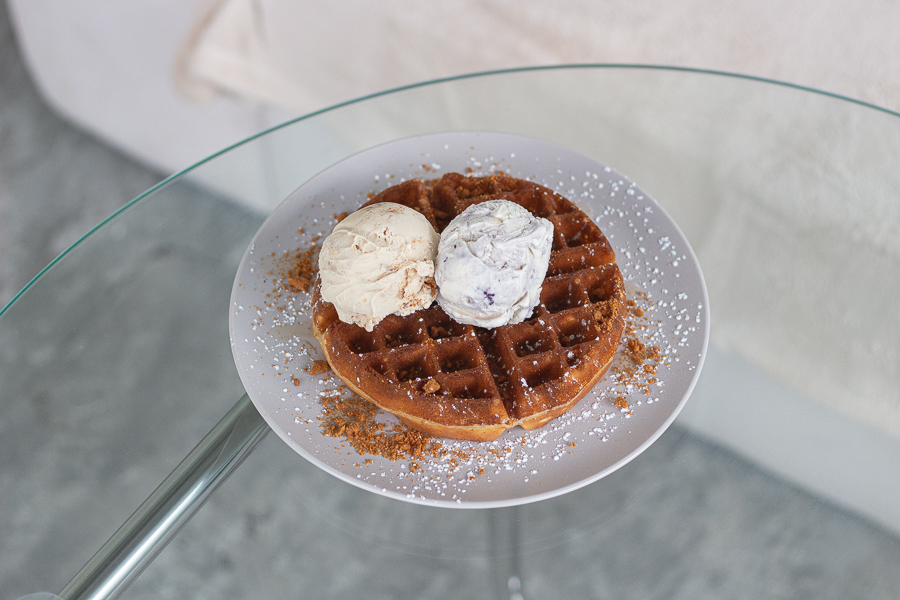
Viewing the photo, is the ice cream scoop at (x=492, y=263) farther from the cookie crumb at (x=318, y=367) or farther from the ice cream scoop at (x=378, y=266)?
the cookie crumb at (x=318, y=367)

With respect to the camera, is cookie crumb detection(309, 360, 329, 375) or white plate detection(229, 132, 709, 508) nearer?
white plate detection(229, 132, 709, 508)

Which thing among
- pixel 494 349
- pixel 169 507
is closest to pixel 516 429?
pixel 494 349

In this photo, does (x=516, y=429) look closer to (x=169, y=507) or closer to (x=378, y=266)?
(x=378, y=266)

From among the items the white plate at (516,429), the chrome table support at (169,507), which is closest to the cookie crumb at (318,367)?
the white plate at (516,429)

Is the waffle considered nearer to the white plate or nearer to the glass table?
the white plate

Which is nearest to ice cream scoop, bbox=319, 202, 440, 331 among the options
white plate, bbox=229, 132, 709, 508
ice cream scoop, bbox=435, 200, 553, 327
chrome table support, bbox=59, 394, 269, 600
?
ice cream scoop, bbox=435, 200, 553, 327

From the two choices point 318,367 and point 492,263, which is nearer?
point 492,263

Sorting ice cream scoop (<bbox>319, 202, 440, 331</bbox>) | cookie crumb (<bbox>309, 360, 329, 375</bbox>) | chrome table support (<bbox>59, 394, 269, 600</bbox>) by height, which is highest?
ice cream scoop (<bbox>319, 202, 440, 331</bbox>)
